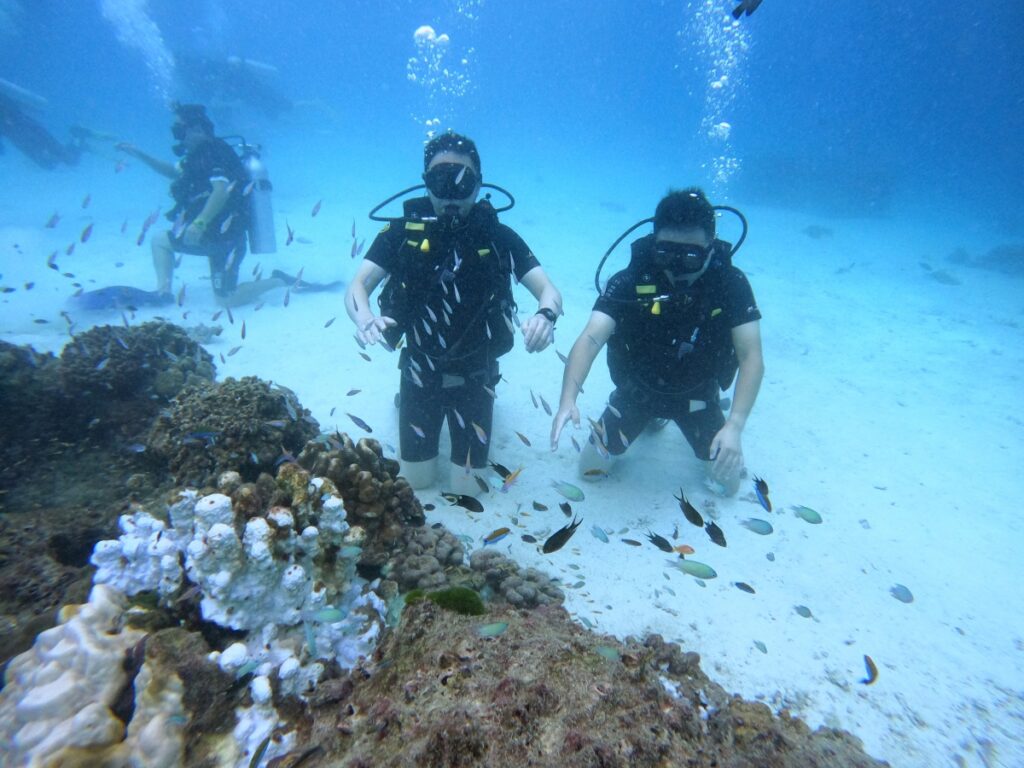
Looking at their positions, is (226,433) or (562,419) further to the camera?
(562,419)

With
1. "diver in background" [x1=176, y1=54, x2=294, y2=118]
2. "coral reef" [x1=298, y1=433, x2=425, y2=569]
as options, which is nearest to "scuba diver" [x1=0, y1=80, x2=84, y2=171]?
"diver in background" [x1=176, y1=54, x2=294, y2=118]

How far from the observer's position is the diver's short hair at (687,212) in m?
4.43

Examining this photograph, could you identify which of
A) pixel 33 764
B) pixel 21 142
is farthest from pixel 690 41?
pixel 33 764

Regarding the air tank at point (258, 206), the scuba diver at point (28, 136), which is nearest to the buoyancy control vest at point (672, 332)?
the air tank at point (258, 206)

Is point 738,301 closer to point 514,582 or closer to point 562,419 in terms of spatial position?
point 562,419

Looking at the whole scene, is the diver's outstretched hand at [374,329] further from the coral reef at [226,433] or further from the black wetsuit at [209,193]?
the black wetsuit at [209,193]

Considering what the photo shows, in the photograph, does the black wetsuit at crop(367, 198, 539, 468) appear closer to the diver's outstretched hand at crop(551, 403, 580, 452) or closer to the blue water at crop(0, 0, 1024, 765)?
the diver's outstretched hand at crop(551, 403, 580, 452)

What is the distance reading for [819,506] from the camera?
5863mm

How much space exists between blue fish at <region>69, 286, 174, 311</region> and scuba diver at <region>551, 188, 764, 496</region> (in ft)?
36.7

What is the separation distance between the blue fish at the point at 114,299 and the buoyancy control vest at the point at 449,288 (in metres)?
9.27

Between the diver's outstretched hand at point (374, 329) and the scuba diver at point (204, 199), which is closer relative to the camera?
the diver's outstretched hand at point (374, 329)

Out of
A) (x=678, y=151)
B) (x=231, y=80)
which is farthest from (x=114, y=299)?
(x=678, y=151)

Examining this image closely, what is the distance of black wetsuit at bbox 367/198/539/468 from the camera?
16.0ft

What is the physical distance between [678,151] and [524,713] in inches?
3667
